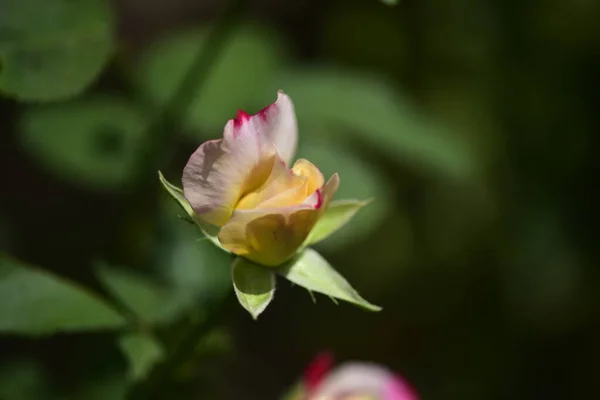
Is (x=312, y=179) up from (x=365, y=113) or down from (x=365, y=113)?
up

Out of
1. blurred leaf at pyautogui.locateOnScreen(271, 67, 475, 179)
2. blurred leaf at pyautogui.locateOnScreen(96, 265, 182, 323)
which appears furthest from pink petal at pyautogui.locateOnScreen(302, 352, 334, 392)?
blurred leaf at pyautogui.locateOnScreen(271, 67, 475, 179)

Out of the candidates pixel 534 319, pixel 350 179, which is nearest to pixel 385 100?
pixel 350 179

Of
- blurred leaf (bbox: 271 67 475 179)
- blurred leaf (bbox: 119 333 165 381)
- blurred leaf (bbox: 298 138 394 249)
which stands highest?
blurred leaf (bbox: 271 67 475 179)

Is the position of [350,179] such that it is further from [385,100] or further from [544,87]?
[544,87]

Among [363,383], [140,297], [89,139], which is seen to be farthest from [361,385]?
[89,139]

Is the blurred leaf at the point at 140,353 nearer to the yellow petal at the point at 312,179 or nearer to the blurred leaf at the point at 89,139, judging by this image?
the yellow petal at the point at 312,179

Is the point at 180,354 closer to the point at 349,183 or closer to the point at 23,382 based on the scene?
the point at 23,382

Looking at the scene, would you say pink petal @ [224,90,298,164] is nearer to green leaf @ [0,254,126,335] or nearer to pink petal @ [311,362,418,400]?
green leaf @ [0,254,126,335]
